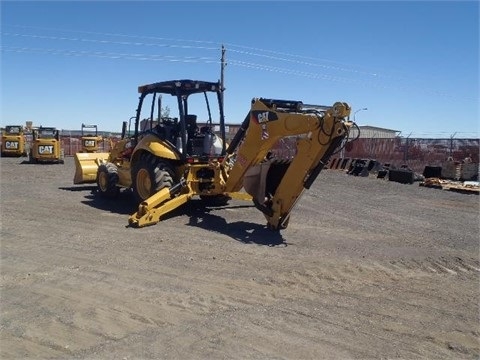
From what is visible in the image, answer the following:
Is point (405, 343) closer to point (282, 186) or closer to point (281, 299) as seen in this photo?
point (281, 299)

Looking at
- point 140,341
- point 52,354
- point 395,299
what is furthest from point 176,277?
point 395,299

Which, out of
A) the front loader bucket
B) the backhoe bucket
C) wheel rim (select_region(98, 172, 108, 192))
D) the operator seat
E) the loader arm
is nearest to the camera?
the loader arm

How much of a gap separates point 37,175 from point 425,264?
16048 mm

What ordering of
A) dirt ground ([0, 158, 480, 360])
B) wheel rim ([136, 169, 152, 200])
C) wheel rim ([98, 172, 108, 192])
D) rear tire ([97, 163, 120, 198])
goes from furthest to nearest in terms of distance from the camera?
wheel rim ([98, 172, 108, 192]), rear tire ([97, 163, 120, 198]), wheel rim ([136, 169, 152, 200]), dirt ground ([0, 158, 480, 360])

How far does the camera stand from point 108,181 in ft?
39.9

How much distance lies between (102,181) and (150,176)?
2998 millimetres

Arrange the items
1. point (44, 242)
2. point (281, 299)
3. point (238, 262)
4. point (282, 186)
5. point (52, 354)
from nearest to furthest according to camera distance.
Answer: point (52, 354), point (281, 299), point (238, 262), point (44, 242), point (282, 186)

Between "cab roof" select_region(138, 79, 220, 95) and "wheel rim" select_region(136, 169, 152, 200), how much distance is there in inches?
68.7

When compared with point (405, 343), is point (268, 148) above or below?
above

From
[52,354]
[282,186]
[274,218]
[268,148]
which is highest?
[268,148]

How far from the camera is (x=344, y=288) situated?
18.9 ft

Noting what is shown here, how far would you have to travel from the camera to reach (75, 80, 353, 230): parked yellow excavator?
7820mm

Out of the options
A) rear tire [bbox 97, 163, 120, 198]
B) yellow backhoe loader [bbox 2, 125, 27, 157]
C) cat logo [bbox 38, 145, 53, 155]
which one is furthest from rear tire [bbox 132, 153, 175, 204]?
yellow backhoe loader [bbox 2, 125, 27, 157]

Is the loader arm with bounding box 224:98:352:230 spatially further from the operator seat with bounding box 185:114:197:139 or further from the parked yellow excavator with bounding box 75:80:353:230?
the operator seat with bounding box 185:114:197:139
